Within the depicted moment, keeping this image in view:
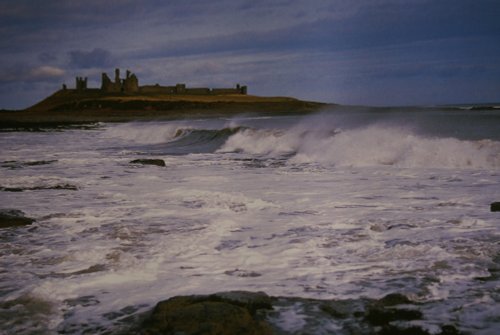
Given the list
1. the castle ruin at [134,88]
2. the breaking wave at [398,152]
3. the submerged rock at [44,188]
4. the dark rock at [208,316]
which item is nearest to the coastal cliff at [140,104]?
the castle ruin at [134,88]

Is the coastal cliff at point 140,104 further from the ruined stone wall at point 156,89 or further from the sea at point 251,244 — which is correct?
the sea at point 251,244

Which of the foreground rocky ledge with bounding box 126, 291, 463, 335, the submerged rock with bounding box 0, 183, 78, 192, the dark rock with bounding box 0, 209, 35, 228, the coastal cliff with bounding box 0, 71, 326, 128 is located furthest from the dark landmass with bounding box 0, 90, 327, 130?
the foreground rocky ledge with bounding box 126, 291, 463, 335

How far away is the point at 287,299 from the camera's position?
166 inches

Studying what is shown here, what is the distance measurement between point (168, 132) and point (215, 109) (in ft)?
231

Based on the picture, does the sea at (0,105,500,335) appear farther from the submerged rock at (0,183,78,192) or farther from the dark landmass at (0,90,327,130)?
the dark landmass at (0,90,327,130)

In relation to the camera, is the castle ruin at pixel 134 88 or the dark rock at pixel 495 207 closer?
the dark rock at pixel 495 207

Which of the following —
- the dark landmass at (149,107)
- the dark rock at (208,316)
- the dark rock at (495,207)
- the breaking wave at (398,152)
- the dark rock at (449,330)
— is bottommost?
the dark rock at (449,330)

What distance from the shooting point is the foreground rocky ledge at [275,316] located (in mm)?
3459

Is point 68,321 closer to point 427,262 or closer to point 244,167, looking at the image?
point 427,262

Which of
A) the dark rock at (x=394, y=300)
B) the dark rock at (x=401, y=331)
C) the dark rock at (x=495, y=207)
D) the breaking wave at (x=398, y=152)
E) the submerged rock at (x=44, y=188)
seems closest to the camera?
the dark rock at (x=401, y=331)

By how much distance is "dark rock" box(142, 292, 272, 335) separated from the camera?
11.1ft

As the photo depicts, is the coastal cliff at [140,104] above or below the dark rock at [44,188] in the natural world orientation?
above

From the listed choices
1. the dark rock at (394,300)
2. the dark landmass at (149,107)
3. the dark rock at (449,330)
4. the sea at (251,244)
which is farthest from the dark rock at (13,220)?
the dark landmass at (149,107)

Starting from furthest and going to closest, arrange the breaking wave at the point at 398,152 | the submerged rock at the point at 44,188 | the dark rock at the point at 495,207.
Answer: the breaking wave at the point at 398,152, the submerged rock at the point at 44,188, the dark rock at the point at 495,207
